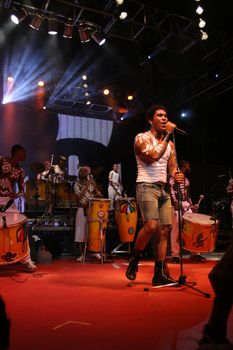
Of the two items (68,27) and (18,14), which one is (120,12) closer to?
(68,27)

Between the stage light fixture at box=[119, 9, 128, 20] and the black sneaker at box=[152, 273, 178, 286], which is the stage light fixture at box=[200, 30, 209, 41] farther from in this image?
the black sneaker at box=[152, 273, 178, 286]

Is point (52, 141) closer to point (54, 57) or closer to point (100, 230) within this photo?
point (54, 57)

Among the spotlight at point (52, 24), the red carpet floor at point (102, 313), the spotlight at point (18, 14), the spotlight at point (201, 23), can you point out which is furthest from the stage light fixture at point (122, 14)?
the red carpet floor at point (102, 313)

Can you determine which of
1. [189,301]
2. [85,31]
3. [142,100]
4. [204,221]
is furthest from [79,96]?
[189,301]

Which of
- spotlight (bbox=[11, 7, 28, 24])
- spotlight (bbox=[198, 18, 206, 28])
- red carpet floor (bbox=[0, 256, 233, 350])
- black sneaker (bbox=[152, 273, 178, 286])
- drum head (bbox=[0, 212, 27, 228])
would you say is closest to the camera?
red carpet floor (bbox=[0, 256, 233, 350])

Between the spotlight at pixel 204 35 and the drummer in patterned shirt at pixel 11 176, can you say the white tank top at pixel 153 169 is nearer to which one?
the drummer in patterned shirt at pixel 11 176

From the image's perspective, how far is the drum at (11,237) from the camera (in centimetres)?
521

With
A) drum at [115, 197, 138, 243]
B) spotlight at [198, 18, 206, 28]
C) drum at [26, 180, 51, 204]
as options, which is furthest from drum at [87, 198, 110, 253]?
spotlight at [198, 18, 206, 28]

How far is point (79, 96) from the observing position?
14852mm

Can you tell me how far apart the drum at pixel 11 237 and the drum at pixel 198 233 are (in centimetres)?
291

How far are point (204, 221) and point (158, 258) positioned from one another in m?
2.51

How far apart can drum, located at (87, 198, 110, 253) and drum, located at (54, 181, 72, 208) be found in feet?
13.9

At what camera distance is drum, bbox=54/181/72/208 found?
452 inches

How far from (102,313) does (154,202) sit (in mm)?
1617
